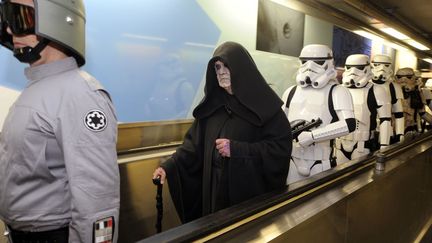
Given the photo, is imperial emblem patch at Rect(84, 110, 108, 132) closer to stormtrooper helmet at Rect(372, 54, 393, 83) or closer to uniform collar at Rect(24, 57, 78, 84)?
uniform collar at Rect(24, 57, 78, 84)

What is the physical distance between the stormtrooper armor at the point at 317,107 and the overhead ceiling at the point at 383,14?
1.26 meters

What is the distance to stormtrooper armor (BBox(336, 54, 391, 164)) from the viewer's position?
3910 millimetres

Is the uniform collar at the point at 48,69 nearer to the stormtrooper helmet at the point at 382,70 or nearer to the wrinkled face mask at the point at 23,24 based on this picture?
the wrinkled face mask at the point at 23,24

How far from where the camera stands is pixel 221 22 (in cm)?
357

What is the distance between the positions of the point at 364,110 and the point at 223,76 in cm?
268

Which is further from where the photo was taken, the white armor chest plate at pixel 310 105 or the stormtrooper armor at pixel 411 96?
the stormtrooper armor at pixel 411 96

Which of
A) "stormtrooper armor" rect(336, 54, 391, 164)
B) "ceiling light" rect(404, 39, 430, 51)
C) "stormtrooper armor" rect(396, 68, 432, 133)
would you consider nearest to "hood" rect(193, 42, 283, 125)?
"stormtrooper armor" rect(336, 54, 391, 164)

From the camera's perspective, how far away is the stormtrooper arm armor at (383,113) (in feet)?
13.3

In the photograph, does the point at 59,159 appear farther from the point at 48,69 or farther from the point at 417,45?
the point at 417,45

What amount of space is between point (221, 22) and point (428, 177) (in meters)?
2.90

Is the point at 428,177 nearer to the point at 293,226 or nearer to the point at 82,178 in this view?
the point at 293,226

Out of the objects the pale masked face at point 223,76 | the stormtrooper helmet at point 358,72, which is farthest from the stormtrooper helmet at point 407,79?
the pale masked face at point 223,76

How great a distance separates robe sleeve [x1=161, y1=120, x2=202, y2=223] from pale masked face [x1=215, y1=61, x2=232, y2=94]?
0.29 meters

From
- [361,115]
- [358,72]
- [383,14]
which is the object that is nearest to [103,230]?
[361,115]
